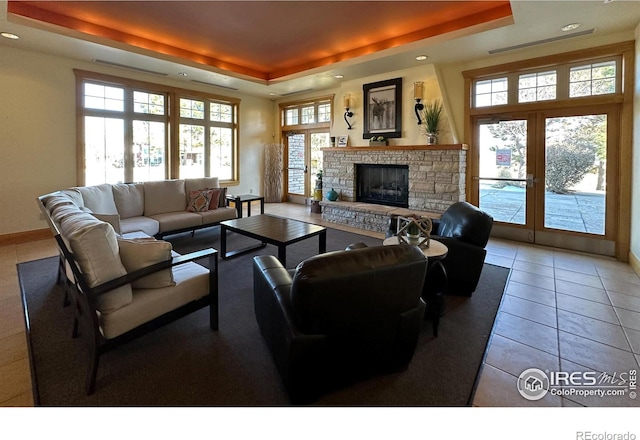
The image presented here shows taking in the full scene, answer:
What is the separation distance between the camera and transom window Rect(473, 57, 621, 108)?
169 inches

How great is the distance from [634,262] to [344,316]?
4307 millimetres

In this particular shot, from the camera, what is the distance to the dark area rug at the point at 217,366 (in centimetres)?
179

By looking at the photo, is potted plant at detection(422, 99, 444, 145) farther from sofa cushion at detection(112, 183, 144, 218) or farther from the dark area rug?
sofa cushion at detection(112, 183, 144, 218)

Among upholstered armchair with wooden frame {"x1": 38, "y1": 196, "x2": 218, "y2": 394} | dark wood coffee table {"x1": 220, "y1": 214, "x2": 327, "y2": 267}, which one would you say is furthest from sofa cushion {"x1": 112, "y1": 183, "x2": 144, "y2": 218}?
upholstered armchair with wooden frame {"x1": 38, "y1": 196, "x2": 218, "y2": 394}

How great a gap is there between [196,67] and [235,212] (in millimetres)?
2726

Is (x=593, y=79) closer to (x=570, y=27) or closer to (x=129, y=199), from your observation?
(x=570, y=27)

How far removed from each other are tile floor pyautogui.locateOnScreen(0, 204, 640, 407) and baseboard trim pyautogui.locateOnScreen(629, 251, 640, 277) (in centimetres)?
6

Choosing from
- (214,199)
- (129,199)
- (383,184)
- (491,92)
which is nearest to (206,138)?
(214,199)

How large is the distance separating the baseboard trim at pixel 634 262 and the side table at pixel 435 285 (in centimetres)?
281

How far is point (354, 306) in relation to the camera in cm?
160

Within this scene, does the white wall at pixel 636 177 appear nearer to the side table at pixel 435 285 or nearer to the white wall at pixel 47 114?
the white wall at pixel 47 114

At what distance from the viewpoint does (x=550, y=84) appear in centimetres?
468
